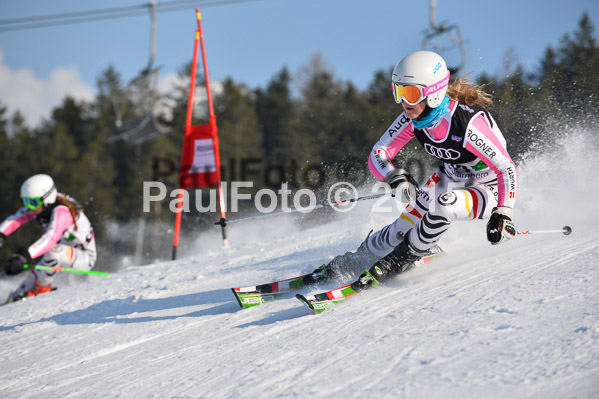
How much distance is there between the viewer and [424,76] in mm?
3252

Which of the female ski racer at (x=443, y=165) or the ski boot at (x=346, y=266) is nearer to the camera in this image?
the female ski racer at (x=443, y=165)

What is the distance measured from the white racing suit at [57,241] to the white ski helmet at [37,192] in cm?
14

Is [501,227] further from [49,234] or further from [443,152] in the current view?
[49,234]

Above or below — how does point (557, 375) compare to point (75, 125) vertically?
below

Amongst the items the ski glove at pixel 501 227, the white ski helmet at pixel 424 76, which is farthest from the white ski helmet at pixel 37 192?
the ski glove at pixel 501 227

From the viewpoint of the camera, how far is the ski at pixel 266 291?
11.9 feet

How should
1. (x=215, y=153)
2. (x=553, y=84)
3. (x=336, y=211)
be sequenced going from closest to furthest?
(x=215, y=153) < (x=336, y=211) < (x=553, y=84)

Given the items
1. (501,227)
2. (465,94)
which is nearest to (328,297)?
(501,227)

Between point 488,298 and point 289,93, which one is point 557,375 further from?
point 289,93

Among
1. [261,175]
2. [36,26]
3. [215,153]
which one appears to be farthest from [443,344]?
[261,175]

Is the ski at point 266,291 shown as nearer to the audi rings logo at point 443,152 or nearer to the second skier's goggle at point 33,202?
the audi rings logo at point 443,152

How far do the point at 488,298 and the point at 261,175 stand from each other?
28.7 meters

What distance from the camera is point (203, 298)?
4285 mm

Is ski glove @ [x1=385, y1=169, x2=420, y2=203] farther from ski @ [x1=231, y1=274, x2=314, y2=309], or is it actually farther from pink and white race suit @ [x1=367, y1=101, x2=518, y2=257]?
ski @ [x1=231, y1=274, x2=314, y2=309]
